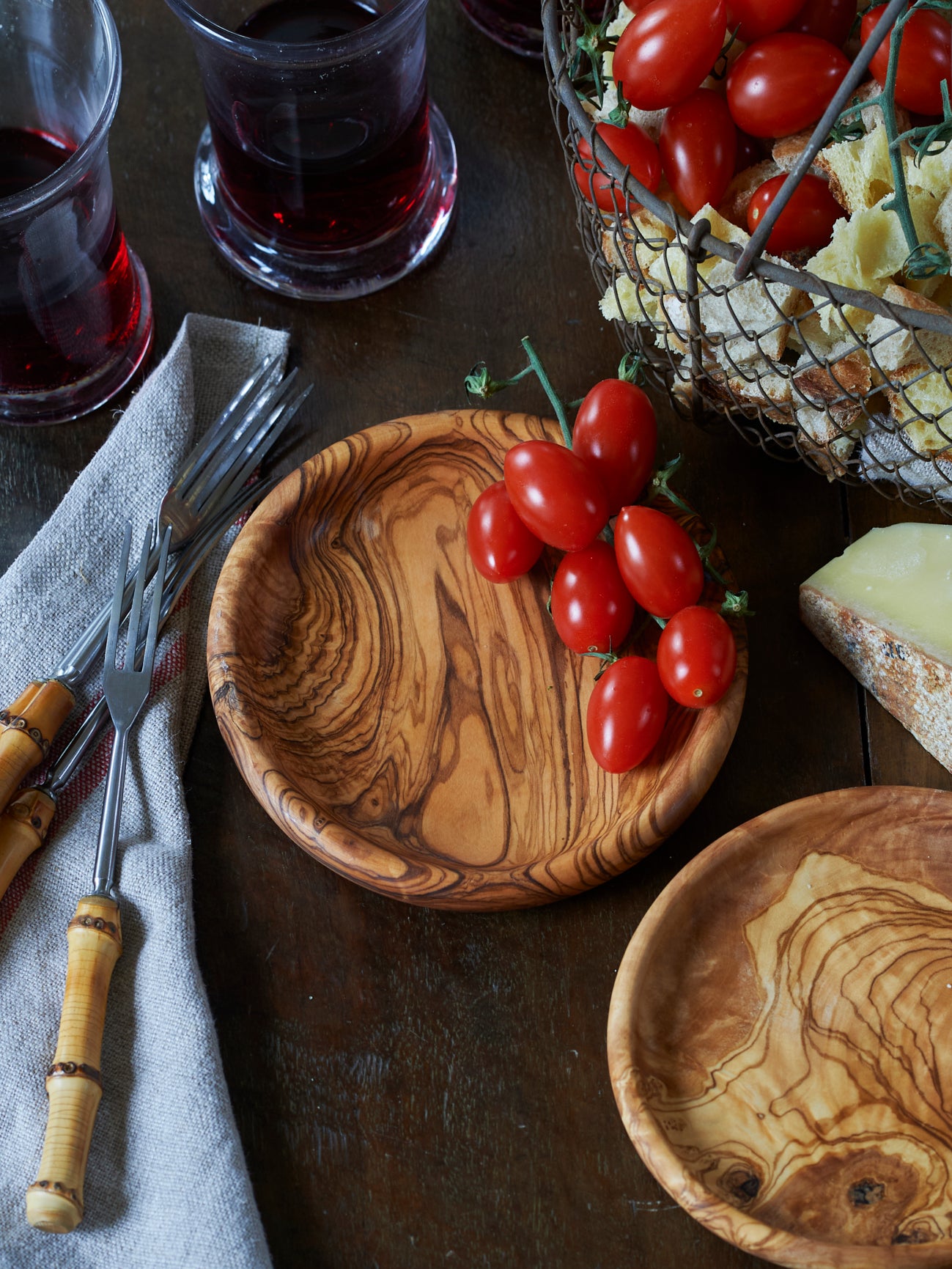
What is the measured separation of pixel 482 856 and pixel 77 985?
0.74 feet

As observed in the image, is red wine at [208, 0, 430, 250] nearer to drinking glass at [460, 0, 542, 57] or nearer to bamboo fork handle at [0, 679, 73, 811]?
drinking glass at [460, 0, 542, 57]

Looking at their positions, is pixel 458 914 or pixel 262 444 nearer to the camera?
pixel 458 914

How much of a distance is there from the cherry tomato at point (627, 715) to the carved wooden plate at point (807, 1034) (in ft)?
0.23

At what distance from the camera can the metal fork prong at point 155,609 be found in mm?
742

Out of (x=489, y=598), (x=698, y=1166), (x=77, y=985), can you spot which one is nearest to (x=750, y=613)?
(x=489, y=598)

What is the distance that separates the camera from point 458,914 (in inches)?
28.0

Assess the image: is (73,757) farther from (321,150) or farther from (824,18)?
(824,18)

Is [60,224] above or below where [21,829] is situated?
above

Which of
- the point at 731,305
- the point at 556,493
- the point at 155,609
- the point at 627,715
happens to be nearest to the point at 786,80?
the point at 731,305

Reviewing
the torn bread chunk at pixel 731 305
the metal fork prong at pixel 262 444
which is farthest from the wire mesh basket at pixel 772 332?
the metal fork prong at pixel 262 444

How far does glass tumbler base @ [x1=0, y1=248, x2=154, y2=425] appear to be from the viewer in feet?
2.75

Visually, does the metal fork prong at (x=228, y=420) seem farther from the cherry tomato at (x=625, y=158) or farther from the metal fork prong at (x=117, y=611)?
the cherry tomato at (x=625, y=158)

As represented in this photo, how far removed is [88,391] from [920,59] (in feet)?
1.83

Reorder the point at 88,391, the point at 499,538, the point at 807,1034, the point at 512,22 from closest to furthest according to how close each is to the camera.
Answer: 1. the point at 807,1034
2. the point at 499,538
3. the point at 88,391
4. the point at 512,22
